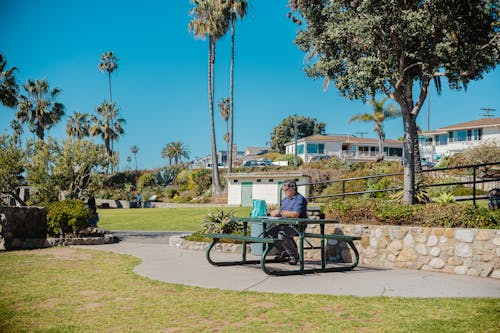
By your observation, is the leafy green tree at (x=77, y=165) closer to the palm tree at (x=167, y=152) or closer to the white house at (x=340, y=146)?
the white house at (x=340, y=146)

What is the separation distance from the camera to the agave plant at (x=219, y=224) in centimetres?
1255

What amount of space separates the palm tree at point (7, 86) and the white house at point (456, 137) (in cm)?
4145

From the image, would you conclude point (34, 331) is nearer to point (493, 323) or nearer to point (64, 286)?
point (64, 286)

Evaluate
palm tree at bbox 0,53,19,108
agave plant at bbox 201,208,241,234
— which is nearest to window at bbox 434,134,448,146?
palm tree at bbox 0,53,19,108

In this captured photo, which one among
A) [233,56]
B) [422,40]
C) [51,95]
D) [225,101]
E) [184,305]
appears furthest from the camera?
[225,101]

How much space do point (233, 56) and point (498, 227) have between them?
41.9 meters

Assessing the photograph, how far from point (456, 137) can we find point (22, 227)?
55.1 meters

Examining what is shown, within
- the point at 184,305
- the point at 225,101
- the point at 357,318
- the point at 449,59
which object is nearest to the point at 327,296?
the point at 357,318

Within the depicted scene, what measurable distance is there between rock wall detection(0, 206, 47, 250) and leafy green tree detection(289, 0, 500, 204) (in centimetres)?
898

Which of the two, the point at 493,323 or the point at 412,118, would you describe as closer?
the point at 493,323

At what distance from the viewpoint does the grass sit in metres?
4.84

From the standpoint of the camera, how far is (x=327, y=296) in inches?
244

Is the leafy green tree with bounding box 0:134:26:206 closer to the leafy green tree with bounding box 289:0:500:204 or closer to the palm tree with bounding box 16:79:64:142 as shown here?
the leafy green tree with bounding box 289:0:500:204

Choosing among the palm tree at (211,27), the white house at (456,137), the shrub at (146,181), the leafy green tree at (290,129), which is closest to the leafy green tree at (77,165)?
the palm tree at (211,27)
